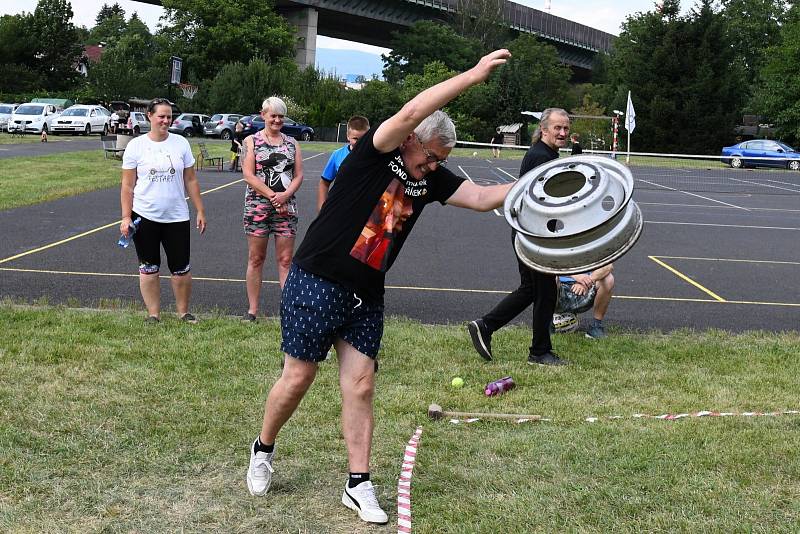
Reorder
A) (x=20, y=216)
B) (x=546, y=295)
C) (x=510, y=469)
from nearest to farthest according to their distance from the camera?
(x=510, y=469)
(x=546, y=295)
(x=20, y=216)

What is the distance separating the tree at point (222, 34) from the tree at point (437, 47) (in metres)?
14.7

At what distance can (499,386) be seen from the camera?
6.45 metres

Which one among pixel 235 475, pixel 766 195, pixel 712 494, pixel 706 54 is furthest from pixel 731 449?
pixel 706 54

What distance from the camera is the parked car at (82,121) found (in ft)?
149

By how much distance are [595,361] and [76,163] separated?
22823 mm

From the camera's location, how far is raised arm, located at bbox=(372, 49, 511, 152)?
149 inches

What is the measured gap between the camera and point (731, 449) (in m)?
5.23

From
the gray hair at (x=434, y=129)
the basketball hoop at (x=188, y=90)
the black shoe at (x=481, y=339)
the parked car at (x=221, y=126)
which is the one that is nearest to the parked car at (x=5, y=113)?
the parked car at (x=221, y=126)

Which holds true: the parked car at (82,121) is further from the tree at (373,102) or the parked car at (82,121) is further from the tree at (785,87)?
the tree at (785,87)

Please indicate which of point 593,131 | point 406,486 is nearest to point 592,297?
point 406,486

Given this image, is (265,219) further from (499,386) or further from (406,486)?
(406,486)

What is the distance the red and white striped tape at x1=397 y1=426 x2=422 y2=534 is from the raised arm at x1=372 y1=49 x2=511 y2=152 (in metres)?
1.72

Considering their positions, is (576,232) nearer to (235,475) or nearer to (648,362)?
(235,475)

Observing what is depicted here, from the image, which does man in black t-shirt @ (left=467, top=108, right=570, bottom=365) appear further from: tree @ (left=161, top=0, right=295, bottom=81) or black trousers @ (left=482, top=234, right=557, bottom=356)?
tree @ (left=161, top=0, right=295, bottom=81)
